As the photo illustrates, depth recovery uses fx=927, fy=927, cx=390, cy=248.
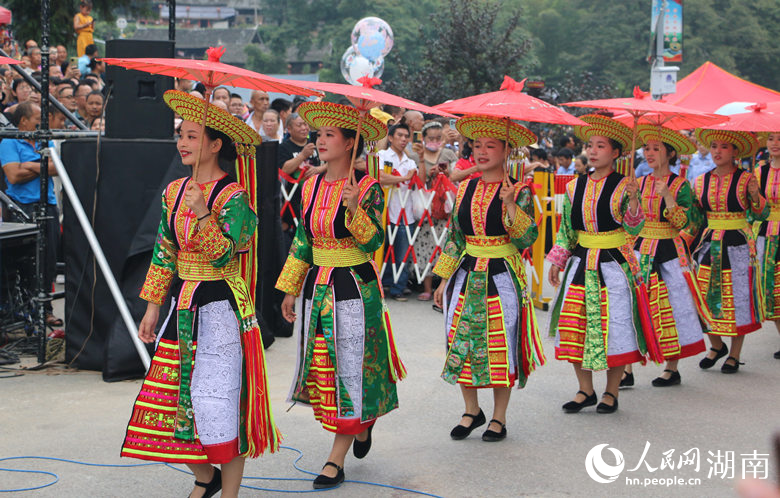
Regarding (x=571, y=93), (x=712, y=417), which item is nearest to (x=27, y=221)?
(x=712, y=417)

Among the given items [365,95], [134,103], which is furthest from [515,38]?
[365,95]

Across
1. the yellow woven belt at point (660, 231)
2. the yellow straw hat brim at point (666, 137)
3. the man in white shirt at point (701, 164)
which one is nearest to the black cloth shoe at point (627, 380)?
the yellow woven belt at point (660, 231)

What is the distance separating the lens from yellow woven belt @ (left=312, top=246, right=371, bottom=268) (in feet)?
15.4

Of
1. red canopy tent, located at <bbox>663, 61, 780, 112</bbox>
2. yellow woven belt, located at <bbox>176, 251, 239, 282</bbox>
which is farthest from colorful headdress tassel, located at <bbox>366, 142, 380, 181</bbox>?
red canopy tent, located at <bbox>663, 61, 780, 112</bbox>

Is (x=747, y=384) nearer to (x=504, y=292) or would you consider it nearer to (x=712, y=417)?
(x=712, y=417)

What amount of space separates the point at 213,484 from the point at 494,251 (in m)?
2.13

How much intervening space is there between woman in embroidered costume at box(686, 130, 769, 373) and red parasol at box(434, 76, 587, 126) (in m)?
2.47

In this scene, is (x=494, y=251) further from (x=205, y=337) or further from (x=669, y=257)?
(x=205, y=337)

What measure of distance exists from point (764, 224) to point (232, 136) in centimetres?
534

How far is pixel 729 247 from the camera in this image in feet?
23.9

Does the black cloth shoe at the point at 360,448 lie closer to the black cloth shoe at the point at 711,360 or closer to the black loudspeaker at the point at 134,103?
the black loudspeaker at the point at 134,103

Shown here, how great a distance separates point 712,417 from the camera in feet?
19.4

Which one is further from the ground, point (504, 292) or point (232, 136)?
point (232, 136)

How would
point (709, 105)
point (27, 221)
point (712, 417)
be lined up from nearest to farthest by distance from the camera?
point (712, 417), point (27, 221), point (709, 105)
